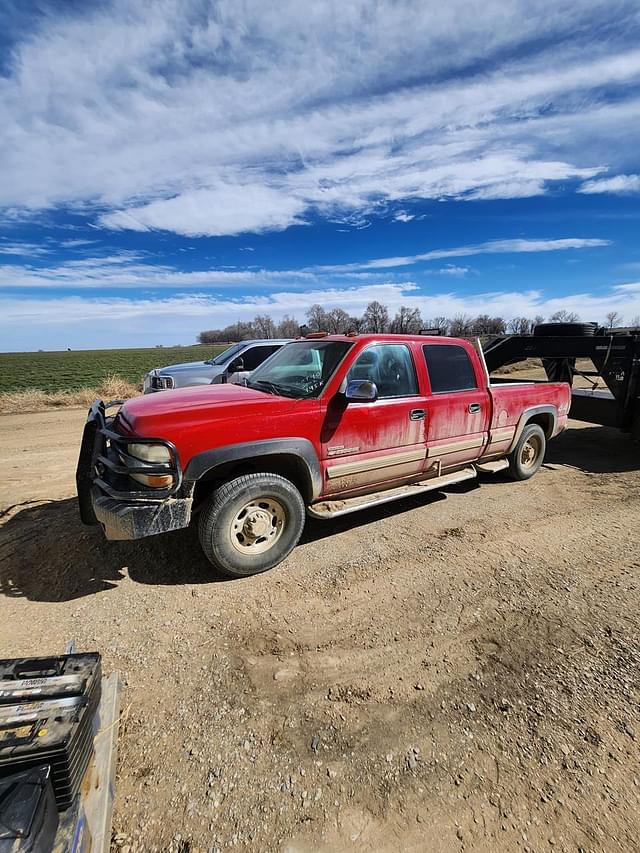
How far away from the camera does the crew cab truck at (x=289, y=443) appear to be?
2918 mm

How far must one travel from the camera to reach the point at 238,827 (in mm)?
1625

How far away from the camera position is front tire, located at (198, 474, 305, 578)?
3.07 metres

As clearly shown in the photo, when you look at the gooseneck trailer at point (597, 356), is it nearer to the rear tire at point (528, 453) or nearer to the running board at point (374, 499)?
the rear tire at point (528, 453)

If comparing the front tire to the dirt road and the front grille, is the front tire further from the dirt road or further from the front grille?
the front grille

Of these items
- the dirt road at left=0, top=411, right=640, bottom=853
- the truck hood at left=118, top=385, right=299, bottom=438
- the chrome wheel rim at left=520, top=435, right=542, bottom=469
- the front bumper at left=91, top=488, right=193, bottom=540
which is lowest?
the dirt road at left=0, top=411, right=640, bottom=853

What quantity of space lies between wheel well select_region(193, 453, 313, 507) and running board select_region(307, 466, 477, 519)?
16cm

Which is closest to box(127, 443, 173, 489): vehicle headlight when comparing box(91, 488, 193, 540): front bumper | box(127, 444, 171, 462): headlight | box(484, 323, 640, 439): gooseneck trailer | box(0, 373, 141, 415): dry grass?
box(127, 444, 171, 462): headlight

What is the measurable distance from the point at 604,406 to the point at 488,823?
20.9 ft

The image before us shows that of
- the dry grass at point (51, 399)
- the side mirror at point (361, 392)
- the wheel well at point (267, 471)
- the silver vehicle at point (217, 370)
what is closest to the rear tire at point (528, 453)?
the side mirror at point (361, 392)

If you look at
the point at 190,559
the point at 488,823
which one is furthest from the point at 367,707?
the point at 190,559

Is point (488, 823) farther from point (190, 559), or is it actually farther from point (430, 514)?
point (430, 514)

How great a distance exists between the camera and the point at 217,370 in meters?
9.09

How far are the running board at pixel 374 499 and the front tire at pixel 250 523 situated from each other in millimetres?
229

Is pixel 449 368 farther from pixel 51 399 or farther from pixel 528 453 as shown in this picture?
pixel 51 399
